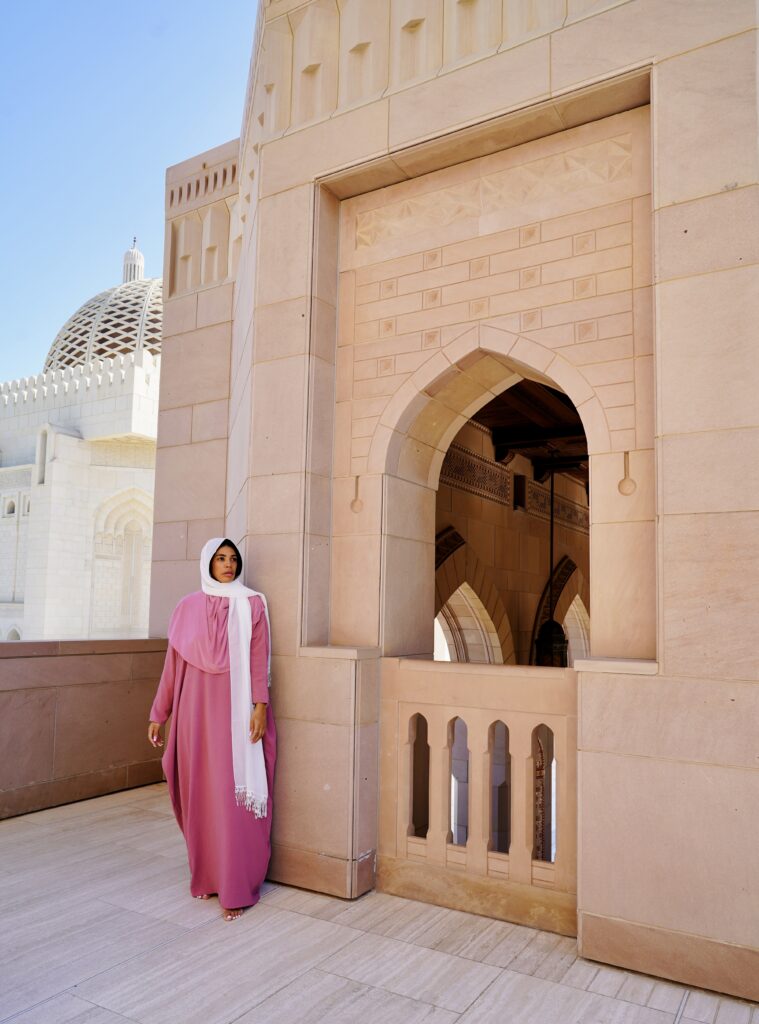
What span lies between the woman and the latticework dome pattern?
59.6 feet

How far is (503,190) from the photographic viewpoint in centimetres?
358

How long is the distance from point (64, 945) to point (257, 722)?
3.46ft

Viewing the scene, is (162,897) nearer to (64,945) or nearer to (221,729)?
(64,945)

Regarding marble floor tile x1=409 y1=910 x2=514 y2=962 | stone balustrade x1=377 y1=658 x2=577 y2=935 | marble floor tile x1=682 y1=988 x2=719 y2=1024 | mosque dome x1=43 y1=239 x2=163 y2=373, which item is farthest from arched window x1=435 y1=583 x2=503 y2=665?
mosque dome x1=43 y1=239 x2=163 y2=373

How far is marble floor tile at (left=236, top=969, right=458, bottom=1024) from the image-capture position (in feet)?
7.82

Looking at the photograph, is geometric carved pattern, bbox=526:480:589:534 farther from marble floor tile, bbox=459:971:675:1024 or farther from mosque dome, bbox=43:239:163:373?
mosque dome, bbox=43:239:163:373

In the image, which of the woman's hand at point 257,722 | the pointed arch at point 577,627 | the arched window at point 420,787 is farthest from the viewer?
the pointed arch at point 577,627

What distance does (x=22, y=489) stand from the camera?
19641mm

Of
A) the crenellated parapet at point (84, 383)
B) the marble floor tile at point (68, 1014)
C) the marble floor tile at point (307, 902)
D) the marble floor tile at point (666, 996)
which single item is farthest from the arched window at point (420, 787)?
the crenellated parapet at point (84, 383)

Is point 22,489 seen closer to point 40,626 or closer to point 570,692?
point 40,626

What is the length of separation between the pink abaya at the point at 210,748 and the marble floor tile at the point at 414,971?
0.62 m

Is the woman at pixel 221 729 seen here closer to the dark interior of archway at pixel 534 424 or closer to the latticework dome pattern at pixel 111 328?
the dark interior of archway at pixel 534 424

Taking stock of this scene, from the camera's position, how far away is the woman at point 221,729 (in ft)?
10.8

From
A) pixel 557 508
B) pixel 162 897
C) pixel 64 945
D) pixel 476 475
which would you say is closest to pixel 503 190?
pixel 162 897
